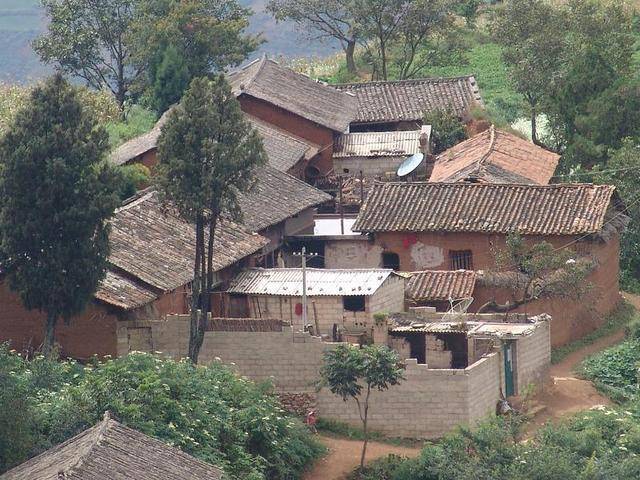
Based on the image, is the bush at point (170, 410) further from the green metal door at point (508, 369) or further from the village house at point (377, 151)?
the village house at point (377, 151)

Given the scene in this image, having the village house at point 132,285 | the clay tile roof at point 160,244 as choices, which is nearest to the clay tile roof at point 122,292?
the village house at point 132,285

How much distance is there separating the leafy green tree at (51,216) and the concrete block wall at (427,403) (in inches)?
221

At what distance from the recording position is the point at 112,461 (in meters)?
25.7

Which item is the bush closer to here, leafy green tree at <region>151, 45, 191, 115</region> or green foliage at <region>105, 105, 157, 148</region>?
green foliage at <region>105, 105, 157, 148</region>

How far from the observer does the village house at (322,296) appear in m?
37.6

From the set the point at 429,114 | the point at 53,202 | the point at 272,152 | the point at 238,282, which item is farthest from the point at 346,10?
the point at 53,202

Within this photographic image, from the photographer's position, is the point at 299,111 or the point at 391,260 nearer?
the point at 391,260

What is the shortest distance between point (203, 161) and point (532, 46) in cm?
2509

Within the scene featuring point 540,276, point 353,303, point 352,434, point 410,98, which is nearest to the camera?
point 352,434

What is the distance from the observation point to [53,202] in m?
34.6

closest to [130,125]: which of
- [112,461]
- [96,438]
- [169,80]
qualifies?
[169,80]

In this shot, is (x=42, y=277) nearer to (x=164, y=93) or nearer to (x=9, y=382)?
(x=9, y=382)

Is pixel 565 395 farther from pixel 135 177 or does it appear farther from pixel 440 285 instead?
pixel 135 177

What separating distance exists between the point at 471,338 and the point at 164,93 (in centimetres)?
2502
